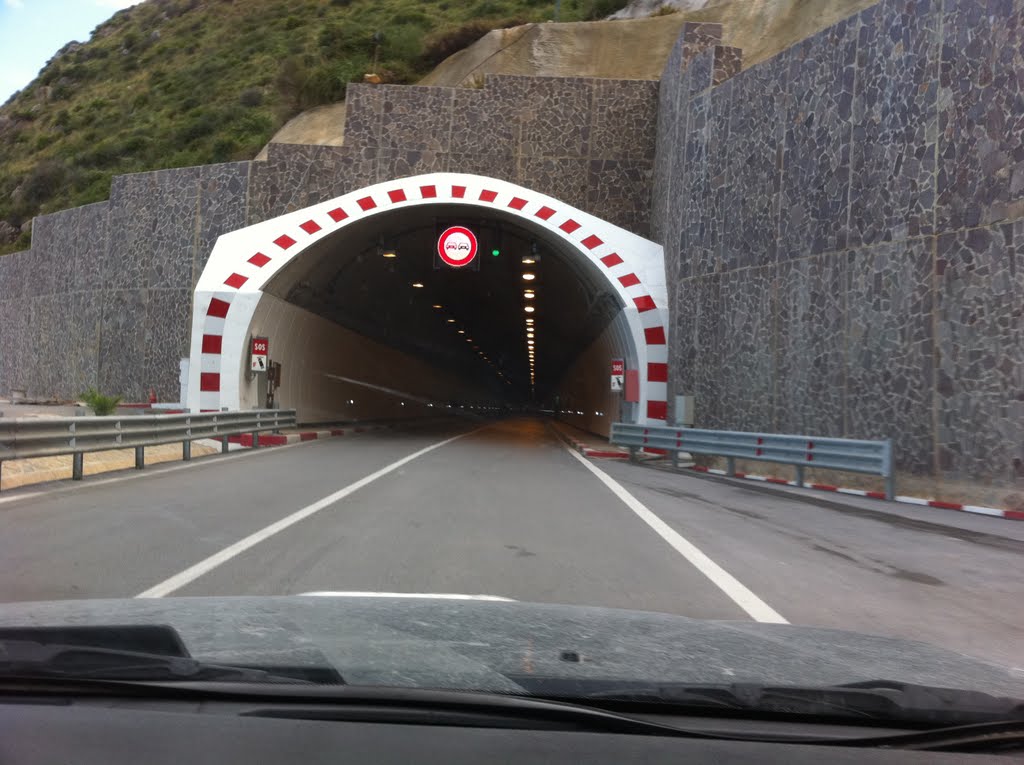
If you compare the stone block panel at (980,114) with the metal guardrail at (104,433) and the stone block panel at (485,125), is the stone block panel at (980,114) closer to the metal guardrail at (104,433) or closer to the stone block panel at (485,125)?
the metal guardrail at (104,433)

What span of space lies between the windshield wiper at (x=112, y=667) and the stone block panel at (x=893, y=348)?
12094 millimetres

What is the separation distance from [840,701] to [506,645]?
1189mm

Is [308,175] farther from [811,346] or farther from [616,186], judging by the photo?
[811,346]

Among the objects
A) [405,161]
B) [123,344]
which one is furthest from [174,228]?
[405,161]

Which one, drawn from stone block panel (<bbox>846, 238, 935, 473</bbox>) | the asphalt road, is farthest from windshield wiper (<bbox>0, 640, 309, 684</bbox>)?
stone block panel (<bbox>846, 238, 935, 473</bbox>)

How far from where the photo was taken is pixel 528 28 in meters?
32.2

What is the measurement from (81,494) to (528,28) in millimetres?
26435

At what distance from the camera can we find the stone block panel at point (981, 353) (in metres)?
11.4

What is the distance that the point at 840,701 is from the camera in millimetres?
2656

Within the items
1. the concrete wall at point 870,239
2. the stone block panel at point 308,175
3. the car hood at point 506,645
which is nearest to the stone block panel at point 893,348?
the concrete wall at point 870,239

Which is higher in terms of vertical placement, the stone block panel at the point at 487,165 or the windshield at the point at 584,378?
the stone block panel at the point at 487,165

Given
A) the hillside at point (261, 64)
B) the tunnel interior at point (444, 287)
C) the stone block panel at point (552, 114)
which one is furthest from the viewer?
the hillside at point (261, 64)

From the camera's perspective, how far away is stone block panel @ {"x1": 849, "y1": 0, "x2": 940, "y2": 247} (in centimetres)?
1316

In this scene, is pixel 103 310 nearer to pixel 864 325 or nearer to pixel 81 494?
pixel 81 494
